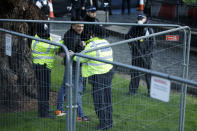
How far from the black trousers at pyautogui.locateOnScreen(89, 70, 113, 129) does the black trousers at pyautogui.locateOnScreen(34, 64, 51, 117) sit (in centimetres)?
66

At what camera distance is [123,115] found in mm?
4812

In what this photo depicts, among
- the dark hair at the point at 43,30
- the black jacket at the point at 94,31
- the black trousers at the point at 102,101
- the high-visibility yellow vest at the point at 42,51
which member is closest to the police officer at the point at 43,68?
the high-visibility yellow vest at the point at 42,51

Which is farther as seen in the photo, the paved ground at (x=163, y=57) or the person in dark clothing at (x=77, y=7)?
the person in dark clothing at (x=77, y=7)

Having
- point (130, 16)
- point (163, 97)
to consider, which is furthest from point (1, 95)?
point (130, 16)

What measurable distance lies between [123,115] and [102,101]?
0.34 m

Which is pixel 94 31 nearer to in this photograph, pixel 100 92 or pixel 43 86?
pixel 43 86

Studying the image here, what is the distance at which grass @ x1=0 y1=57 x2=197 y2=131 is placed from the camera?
461 centimetres

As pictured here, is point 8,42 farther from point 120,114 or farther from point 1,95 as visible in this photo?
point 120,114

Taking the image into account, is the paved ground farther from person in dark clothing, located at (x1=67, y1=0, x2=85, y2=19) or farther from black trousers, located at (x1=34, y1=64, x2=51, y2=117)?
person in dark clothing, located at (x1=67, y1=0, x2=85, y2=19)

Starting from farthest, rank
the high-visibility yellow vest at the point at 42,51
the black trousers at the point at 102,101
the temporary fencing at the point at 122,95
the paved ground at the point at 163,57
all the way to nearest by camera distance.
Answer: the paved ground at the point at 163,57 < the high-visibility yellow vest at the point at 42,51 < the black trousers at the point at 102,101 < the temporary fencing at the point at 122,95

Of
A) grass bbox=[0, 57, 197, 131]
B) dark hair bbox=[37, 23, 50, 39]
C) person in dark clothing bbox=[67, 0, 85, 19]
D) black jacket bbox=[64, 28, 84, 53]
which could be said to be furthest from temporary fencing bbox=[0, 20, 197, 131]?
person in dark clothing bbox=[67, 0, 85, 19]

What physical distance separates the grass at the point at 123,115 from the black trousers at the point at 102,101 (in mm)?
72

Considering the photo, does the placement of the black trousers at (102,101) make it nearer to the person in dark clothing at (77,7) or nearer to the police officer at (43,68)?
the police officer at (43,68)

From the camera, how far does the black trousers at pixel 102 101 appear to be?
4.76 metres
